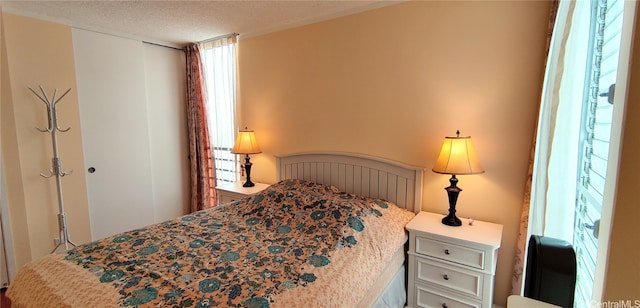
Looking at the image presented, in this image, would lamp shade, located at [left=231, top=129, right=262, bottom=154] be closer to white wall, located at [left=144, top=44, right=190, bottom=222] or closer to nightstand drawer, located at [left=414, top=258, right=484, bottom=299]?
white wall, located at [left=144, top=44, right=190, bottom=222]

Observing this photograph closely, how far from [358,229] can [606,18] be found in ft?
5.16

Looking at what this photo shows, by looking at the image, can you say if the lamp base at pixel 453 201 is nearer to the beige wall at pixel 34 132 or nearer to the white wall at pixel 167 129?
the white wall at pixel 167 129

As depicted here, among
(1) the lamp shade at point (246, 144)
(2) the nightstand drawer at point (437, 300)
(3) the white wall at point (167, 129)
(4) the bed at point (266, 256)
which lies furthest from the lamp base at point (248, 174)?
(2) the nightstand drawer at point (437, 300)

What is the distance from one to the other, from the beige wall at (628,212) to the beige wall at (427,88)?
1.58 m

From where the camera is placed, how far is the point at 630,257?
0.51 meters

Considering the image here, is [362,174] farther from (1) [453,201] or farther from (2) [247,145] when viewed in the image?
(2) [247,145]

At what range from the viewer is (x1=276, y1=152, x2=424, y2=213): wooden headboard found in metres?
2.30

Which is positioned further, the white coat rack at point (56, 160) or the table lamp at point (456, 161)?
the white coat rack at point (56, 160)

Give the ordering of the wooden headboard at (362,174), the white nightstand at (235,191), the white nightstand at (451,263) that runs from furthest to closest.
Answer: the white nightstand at (235,191) < the wooden headboard at (362,174) < the white nightstand at (451,263)

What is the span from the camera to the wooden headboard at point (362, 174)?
2.30 meters

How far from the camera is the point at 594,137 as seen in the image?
4.14ft

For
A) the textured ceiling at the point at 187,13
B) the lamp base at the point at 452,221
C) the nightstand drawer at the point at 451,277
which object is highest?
the textured ceiling at the point at 187,13

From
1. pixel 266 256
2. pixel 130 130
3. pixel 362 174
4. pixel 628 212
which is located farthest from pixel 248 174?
pixel 628 212

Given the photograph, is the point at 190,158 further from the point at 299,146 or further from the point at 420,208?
the point at 420,208
